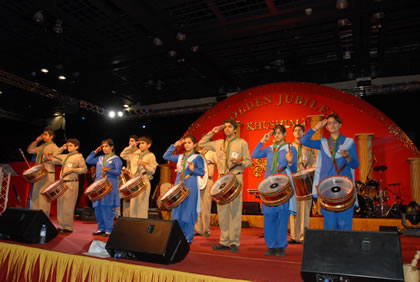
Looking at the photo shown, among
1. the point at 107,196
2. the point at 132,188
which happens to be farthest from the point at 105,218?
the point at 132,188

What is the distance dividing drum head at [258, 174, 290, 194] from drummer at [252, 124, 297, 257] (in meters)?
0.13

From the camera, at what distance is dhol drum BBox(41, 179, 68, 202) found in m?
6.36

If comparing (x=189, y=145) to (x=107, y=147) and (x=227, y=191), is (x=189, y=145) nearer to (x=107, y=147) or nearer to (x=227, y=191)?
(x=227, y=191)

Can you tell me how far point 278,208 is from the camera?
4.53m

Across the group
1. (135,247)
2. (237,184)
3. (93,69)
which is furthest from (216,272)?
(93,69)

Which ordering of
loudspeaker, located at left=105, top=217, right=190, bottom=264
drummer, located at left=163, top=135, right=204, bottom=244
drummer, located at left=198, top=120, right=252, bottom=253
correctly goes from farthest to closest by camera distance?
drummer, located at left=163, top=135, right=204, bottom=244
drummer, located at left=198, top=120, right=252, bottom=253
loudspeaker, located at left=105, top=217, right=190, bottom=264

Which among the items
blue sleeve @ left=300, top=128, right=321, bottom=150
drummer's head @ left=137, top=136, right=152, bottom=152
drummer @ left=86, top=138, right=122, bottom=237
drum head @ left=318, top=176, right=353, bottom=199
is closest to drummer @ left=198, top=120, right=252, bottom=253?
blue sleeve @ left=300, top=128, right=321, bottom=150

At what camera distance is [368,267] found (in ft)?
8.36

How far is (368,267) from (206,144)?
3.35 metres

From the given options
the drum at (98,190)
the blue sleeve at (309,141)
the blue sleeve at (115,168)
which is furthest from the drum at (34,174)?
the blue sleeve at (309,141)

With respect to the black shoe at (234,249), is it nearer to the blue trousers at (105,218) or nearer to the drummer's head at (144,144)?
the blue trousers at (105,218)

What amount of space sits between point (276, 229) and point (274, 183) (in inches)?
23.9

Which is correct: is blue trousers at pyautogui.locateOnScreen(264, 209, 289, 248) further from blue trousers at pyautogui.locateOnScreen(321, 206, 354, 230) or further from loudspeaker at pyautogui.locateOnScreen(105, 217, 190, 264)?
loudspeaker at pyautogui.locateOnScreen(105, 217, 190, 264)

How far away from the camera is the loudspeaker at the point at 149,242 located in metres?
3.38
